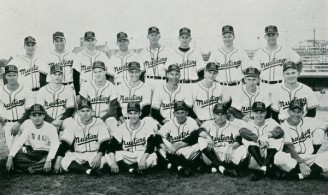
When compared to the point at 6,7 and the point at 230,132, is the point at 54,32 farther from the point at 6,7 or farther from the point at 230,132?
the point at 230,132

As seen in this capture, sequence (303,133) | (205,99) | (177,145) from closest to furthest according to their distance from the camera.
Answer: (303,133) < (177,145) < (205,99)

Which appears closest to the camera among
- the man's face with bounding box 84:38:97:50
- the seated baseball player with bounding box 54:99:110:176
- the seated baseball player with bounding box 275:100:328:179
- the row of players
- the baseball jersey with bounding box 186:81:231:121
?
the seated baseball player with bounding box 275:100:328:179

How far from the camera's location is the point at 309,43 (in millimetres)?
21266

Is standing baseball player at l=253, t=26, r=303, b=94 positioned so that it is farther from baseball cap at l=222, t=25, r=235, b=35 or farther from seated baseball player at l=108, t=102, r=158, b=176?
seated baseball player at l=108, t=102, r=158, b=176

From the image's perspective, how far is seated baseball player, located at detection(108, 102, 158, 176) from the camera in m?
4.52

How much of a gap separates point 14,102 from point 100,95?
130cm

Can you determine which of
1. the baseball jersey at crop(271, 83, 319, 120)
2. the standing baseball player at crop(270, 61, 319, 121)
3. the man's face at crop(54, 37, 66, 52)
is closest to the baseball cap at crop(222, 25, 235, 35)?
the standing baseball player at crop(270, 61, 319, 121)

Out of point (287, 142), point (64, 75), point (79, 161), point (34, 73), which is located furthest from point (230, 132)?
point (34, 73)

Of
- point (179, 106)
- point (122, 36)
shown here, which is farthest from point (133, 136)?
point (122, 36)

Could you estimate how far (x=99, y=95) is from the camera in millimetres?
5234

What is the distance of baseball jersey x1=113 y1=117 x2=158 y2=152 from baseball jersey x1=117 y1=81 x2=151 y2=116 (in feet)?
1.60

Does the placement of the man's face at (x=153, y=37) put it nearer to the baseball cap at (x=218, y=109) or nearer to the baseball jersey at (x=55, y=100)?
the baseball jersey at (x=55, y=100)

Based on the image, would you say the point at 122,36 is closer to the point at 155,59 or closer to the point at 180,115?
the point at 155,59

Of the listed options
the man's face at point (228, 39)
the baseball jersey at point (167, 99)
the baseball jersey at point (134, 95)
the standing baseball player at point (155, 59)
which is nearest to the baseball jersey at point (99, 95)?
the baseball jersey at point (134, 95)
